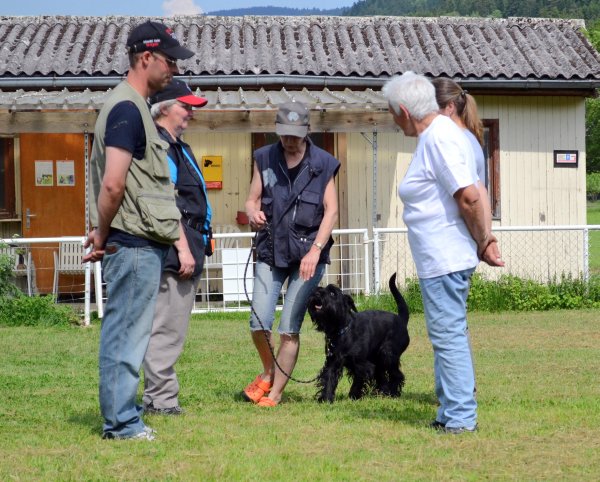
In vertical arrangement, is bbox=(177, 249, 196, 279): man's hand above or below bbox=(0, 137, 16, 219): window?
below

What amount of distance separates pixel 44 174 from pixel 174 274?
31.7 ft

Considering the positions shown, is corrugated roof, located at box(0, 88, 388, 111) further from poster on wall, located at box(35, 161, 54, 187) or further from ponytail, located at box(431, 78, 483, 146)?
ponytail, located at box(431, 78, 483, 146)

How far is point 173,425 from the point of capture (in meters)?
6.20

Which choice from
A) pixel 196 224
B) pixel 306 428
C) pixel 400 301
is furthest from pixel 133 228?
pixel 400 301

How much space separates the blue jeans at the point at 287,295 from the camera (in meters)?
7.04

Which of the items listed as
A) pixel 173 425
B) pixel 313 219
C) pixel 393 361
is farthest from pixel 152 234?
pixel 393 361

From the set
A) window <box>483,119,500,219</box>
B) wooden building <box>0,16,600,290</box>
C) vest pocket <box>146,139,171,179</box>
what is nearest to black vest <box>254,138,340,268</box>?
vest pocket <box>146,139,171,179</box>

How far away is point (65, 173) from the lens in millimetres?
15680

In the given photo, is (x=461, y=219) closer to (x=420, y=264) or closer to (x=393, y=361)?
(x=420, y=264)

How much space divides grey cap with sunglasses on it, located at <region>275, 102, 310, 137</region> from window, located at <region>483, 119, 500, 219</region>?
946cm

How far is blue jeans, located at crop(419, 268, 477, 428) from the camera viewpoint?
570 centimetres

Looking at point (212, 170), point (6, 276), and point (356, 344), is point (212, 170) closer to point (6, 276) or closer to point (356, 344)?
point (6, 276)

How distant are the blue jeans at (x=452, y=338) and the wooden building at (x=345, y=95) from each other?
906 cm

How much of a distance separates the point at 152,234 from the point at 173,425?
1.32m
